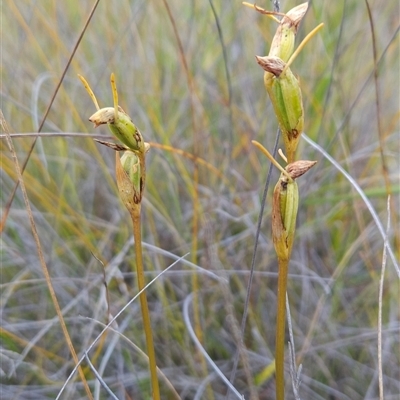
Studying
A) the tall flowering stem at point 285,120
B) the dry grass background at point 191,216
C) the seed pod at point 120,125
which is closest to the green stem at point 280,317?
the tall flowering stem at point 285,120

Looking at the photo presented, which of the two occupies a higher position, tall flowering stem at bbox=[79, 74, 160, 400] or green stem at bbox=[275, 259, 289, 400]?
tall flowering stem at bbox=[79, 74, 160, 400]

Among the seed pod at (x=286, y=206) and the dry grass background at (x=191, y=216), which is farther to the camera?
the dry grass background at (x=191, y=216)

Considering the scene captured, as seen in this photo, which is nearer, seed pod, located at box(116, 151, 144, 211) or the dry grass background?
seed pod, located at box(116, 151, 144, 211)

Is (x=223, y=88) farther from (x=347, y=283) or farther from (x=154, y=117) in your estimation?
(x=347, y=283)

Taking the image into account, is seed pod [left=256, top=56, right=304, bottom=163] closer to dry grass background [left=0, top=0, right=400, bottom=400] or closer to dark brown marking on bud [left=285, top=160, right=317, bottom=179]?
dark brown marking on bud [left=285, top=160, right=317, bottom=179]

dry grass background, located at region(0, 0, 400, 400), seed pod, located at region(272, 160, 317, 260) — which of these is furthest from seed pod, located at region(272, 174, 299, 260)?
dry grass background, located at region(0, 0, 400, 400)

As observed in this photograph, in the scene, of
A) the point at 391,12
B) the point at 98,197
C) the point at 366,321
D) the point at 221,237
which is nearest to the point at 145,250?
the point at 221,237

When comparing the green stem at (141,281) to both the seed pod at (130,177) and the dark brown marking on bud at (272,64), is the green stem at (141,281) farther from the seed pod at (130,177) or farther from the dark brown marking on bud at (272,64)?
the dark brown marking on bud at (272,64)
